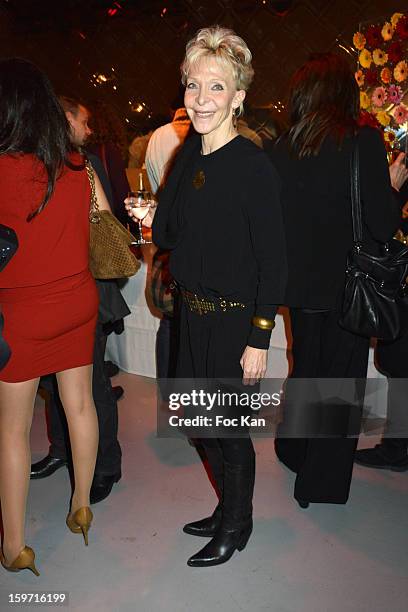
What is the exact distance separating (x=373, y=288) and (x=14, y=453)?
3.76 ft

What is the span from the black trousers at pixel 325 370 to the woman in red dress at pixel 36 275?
716 millimetres

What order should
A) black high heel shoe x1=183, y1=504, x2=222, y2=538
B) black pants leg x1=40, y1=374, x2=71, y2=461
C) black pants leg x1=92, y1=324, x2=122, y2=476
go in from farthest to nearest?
1. black pants leg x1=40, y1=374, x2=71, y2=461
2. black pants leg x1=92, y1=324, x2=122, y2=476
3. black high heel shoe x1=183, y1=504, x2=222, y2=538

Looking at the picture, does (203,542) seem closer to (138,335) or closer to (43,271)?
(43,271)

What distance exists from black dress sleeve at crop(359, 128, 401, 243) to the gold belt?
52 centimetres

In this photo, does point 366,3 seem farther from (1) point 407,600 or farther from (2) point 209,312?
(1) point 407,600

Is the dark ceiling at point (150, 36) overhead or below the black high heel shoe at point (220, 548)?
overhead

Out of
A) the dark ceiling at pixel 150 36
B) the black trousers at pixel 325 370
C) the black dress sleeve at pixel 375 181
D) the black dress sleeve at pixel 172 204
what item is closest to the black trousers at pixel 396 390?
the black trousers at pixel 325 370

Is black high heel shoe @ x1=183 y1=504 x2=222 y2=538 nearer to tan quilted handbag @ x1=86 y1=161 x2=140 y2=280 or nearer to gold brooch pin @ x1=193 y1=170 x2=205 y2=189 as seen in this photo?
tan quilted handbag @ x1=86 y1=161 x2=140 y2=280

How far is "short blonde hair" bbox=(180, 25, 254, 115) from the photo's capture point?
63.3 inches

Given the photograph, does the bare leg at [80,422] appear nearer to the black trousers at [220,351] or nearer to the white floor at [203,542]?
the white floor at [203,542]

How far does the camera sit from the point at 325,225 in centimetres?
202

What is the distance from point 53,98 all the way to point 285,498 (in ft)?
5.01

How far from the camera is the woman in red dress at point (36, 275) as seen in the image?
1.62 meters

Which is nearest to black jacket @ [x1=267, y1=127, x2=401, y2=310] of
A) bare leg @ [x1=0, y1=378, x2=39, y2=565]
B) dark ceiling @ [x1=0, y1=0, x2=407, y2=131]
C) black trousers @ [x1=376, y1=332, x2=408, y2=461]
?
black trousers @ [x1=376, y1=332, x2=408, y2=461]
